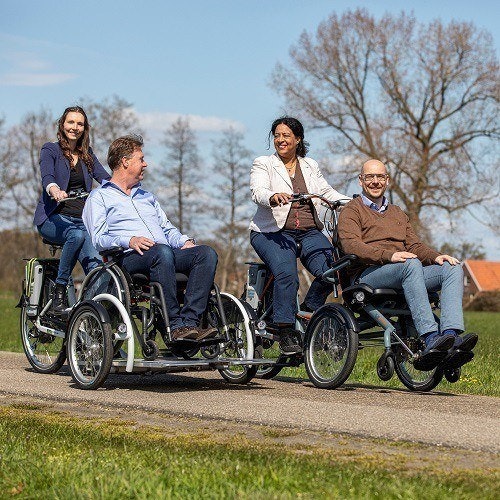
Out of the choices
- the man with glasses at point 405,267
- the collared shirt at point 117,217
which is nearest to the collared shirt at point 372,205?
the man with glasses at point 405,267

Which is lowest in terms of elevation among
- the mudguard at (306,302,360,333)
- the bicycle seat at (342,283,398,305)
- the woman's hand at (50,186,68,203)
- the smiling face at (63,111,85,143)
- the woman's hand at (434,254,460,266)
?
the mudguard at (306,302,360,333)

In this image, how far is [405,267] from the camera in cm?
732

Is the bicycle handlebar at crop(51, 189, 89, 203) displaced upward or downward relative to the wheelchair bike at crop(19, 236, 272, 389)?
upward

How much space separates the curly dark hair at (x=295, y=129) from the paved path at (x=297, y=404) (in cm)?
181

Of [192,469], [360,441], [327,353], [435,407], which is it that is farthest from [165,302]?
[192,469]

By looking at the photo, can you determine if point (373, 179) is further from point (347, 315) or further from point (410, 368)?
point (410, 368)

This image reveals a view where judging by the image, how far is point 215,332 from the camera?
744 cm

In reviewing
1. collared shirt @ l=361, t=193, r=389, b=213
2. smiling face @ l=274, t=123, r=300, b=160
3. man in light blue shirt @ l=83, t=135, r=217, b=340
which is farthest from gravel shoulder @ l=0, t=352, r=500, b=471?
smiling face @ l=274, t=123, r=300, b=160

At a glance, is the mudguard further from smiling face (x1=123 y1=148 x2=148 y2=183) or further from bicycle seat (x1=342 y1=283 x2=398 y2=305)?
smiling face (x1=123 y1=148 x2=148 y2=183)

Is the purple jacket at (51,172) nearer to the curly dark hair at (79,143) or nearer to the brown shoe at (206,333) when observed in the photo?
the curly dark hair at (79,143)

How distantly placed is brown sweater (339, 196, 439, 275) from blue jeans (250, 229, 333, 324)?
1.72ft

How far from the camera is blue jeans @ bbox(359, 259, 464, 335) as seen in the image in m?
7.12

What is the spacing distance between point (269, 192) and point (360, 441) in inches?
126

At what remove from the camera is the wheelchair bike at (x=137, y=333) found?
24.3ft
